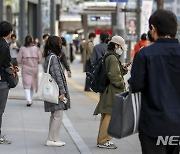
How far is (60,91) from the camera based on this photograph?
8.32 m

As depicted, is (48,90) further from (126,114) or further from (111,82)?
(126,114)

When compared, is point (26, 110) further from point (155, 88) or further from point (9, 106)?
point (155, 88)

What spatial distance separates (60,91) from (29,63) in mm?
5220

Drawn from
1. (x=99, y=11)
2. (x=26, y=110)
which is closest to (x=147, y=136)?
(x=26, y=110)

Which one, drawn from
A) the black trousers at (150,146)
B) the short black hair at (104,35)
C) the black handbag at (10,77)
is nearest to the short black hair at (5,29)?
the black handbag at (10,77)

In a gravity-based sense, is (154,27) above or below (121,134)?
above

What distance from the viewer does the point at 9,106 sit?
13508 millimetres

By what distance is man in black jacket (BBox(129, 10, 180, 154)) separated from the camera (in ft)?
14.1

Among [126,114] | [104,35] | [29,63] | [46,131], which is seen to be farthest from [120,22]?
[126,114]

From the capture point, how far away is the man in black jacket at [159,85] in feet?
14.1

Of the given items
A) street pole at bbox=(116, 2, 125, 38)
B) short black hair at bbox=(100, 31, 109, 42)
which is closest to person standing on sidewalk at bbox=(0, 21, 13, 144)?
short black hair at bbox=(100, 31, 109, 42)

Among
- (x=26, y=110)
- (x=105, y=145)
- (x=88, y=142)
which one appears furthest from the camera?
(x=26, y=110)

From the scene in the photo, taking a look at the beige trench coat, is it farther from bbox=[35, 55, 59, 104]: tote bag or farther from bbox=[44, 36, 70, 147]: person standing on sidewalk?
bbox=[35, 55, 59, 104]: tote bag

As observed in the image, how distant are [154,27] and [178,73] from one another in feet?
1.30
